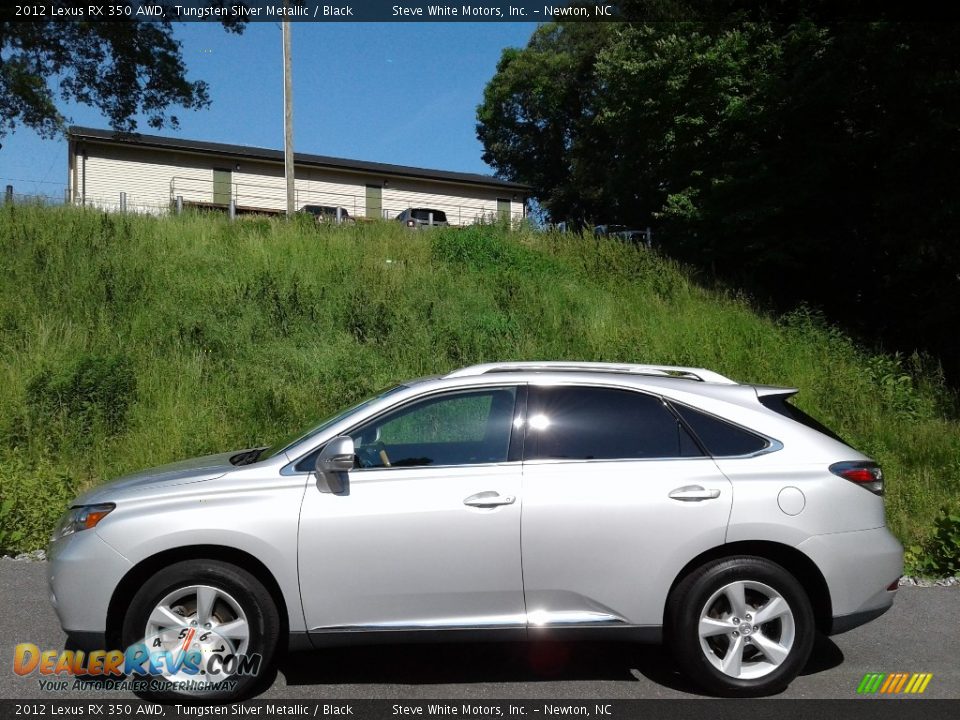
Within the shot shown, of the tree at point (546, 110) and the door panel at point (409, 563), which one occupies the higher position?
the tree at point (546, 110)

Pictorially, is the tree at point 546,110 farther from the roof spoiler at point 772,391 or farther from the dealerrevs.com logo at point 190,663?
the dealerrevs.com logo at point 190,663

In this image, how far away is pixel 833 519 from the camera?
4312 millimetres

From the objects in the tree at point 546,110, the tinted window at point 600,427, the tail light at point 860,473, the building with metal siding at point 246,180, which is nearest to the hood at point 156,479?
the tinted window at point 600,427

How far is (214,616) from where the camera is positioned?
4164 millimetres

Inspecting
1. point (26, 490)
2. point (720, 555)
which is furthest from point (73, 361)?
point (720, 555)

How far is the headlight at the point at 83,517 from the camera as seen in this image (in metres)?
4.23

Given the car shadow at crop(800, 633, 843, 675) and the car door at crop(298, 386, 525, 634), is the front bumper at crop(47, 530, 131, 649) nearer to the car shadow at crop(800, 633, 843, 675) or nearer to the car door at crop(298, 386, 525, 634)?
the car door at crop(298, 386, 525, 634)

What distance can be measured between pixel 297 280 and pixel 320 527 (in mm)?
10048

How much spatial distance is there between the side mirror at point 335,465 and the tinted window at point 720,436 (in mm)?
1870

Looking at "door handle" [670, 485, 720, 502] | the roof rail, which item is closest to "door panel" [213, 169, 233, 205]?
the roof rail

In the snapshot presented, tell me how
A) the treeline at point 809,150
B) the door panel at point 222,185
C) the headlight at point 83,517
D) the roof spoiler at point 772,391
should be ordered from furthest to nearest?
1. the door panel at point 222,185
2. the treeline at point 809,150
3. the roof spoiler at point 772,391
4. the headlight at point 83,517

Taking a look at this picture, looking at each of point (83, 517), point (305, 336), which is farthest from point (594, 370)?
point (305, 336)

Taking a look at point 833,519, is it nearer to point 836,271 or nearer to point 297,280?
point 297,280

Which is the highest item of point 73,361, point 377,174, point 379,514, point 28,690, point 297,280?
point 377,174
